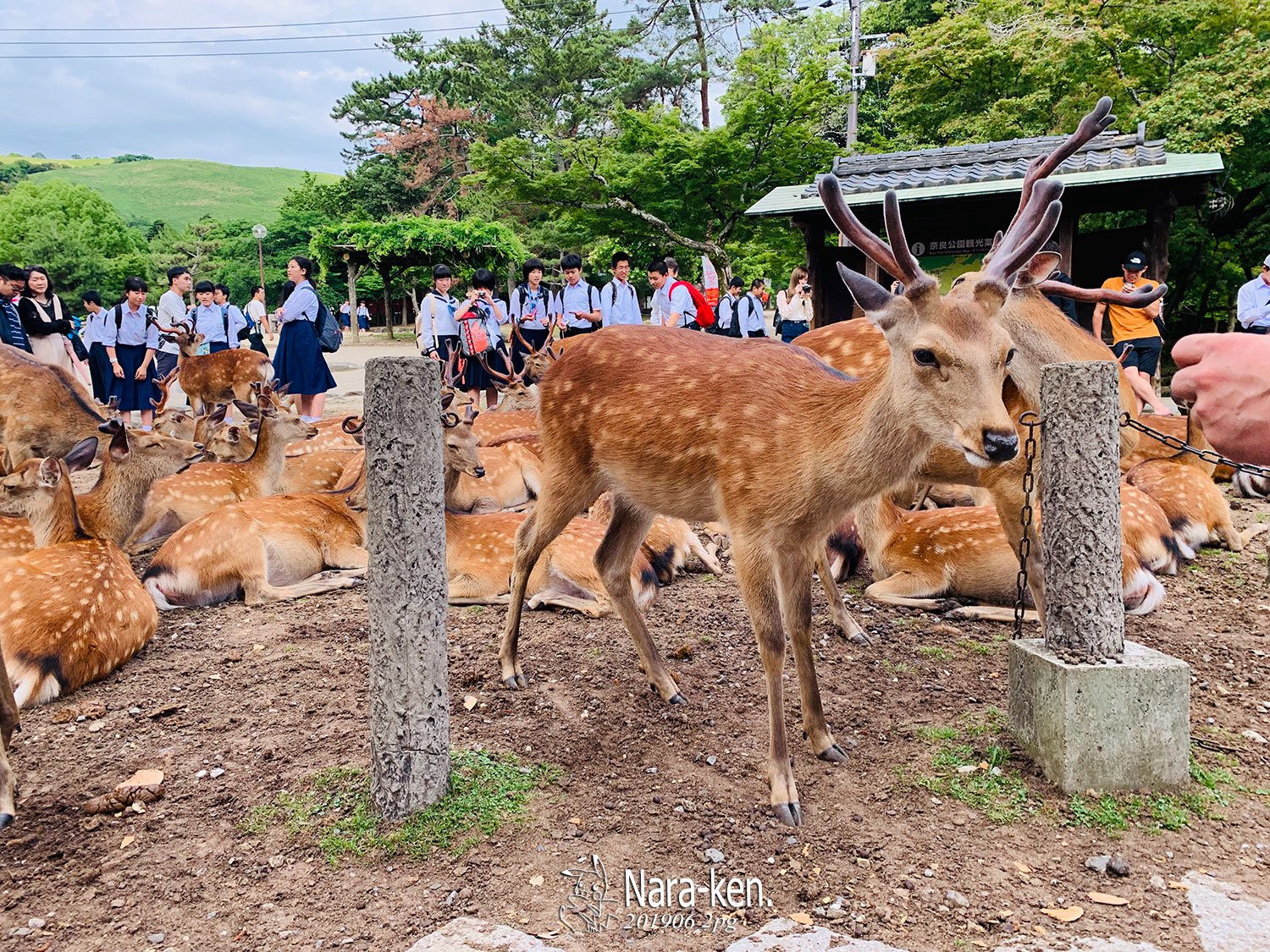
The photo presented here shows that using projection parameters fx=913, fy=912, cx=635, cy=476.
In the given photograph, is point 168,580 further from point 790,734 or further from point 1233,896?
point 1233,896

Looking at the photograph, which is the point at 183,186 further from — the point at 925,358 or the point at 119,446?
the point at 925,358

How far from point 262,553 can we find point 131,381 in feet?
19.6

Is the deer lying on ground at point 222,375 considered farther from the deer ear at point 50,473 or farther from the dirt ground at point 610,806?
the dirt ground at point 610,806

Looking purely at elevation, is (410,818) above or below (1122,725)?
below

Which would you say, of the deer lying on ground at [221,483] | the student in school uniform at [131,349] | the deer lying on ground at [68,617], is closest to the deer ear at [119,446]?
the deer lying on ground at [221,483]

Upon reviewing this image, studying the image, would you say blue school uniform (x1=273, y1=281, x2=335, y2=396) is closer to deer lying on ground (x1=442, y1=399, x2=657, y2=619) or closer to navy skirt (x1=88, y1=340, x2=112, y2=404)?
navy skirt (x1=88, y1=340, x2=112, y2=404)

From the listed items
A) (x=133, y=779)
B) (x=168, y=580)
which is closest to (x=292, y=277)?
(x=168, y=580)

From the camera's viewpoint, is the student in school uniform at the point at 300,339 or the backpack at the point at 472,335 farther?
the backpack at the point at 472,335

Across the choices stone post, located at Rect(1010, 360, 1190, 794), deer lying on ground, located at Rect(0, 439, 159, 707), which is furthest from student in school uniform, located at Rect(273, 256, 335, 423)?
stone post, located at Rect(1010, 360, 1190, 794)

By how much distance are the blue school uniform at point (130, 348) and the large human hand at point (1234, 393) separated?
32.1 feet

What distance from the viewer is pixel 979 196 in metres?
8.38

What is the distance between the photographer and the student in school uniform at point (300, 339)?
26.5 feet

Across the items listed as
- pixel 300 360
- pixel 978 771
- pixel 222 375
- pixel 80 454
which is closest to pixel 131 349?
pixel 222 375

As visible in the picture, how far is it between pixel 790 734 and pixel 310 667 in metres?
1.92
